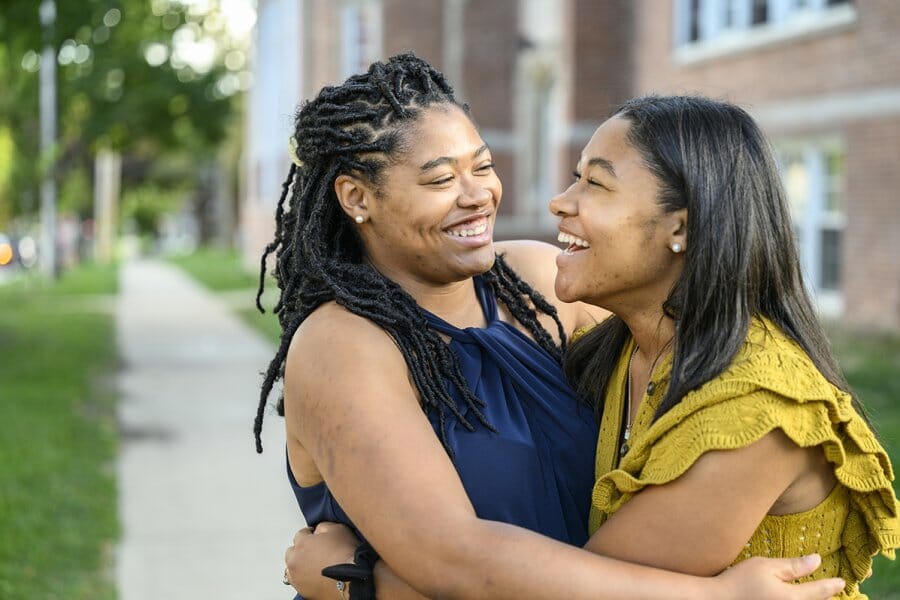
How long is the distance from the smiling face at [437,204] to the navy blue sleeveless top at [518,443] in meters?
0.13

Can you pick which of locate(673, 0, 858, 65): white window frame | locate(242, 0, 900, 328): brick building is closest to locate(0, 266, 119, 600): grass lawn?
locate(242, 0, 900, 328): brick building

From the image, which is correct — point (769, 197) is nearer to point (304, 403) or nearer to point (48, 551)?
point (304, 403)

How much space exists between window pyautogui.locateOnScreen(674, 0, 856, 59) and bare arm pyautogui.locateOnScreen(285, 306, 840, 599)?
1191 centimetres

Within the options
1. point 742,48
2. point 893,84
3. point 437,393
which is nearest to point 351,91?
point 437,393

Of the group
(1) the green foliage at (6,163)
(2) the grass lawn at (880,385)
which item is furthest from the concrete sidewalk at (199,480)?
(1) the green foliage at (6,163)

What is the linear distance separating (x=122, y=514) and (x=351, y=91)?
189 inches

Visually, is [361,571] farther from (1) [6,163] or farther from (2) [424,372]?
(1) [6,163]

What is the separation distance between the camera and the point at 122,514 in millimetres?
6820

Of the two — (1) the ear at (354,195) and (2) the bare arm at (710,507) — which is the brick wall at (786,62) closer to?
(1) the ear at (354,195)

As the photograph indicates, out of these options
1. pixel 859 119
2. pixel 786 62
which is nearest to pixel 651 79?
pixel 786 62

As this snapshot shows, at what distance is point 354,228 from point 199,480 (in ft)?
17.6

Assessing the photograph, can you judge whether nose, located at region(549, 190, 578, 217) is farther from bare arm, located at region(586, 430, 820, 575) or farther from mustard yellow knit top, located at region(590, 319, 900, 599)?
bare arm, located at region(586, 430, 820, 575)

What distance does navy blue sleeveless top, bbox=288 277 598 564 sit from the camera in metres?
2.41

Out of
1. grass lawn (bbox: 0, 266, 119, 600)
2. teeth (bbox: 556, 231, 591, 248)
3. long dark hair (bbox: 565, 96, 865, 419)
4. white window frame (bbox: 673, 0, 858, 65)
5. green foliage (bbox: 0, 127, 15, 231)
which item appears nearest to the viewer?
long dark hair (bbox: 565, 96, 865, 419)
